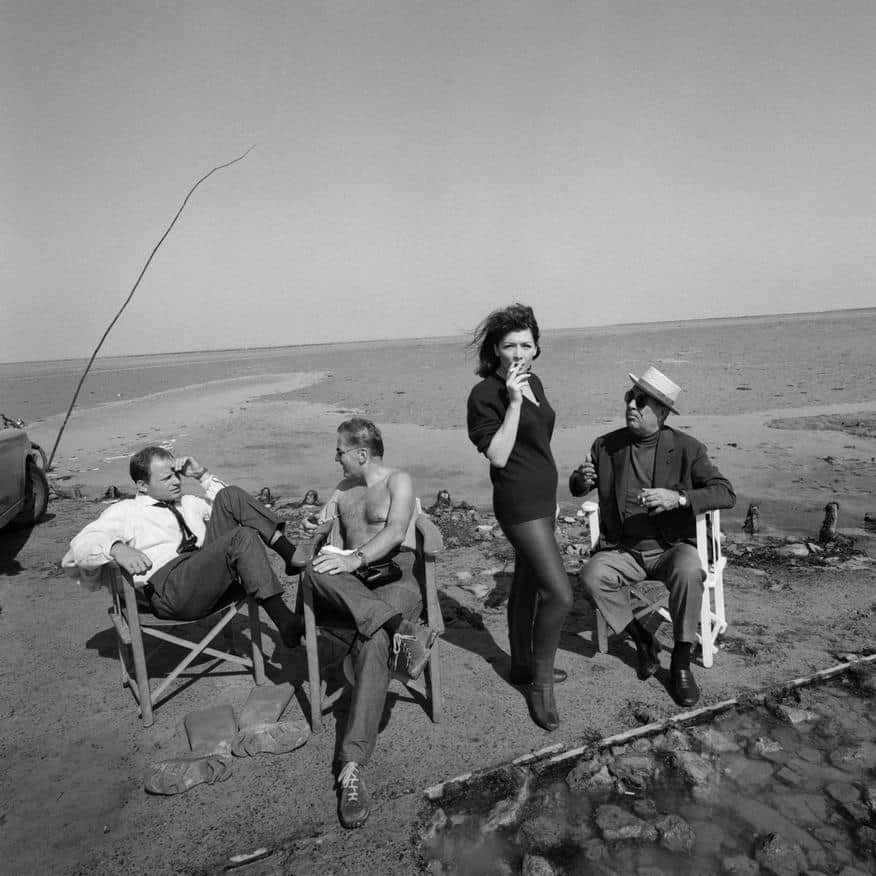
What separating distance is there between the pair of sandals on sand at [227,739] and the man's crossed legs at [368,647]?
1.63 ft

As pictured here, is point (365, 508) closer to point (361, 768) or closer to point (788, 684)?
point (361, 768)

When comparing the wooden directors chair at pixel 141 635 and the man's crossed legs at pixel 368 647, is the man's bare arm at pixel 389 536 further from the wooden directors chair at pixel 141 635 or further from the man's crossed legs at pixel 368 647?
the wooden directors chair at pixel 141 635

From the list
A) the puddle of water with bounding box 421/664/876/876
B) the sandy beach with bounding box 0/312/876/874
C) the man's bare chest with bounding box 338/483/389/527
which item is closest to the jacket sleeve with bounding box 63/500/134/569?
the sandy beach with bounding box 0/312/876/874

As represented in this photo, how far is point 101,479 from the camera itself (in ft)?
36.6

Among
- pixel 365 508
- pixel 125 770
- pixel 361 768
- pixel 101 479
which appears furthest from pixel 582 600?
pixel 101 479

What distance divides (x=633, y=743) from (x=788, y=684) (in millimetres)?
958

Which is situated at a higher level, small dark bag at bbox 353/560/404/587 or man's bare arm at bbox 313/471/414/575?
man's bare arm at bbox 313/471/414/575

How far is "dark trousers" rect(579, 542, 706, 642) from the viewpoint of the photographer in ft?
12.1

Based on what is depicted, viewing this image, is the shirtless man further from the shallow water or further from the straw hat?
the shallow water

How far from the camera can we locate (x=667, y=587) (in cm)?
380

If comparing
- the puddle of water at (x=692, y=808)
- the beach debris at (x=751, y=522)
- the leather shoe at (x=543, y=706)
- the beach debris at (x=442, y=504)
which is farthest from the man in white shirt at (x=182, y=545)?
the beach debris at (x=751, y=522)

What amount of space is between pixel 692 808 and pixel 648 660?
1126 mm

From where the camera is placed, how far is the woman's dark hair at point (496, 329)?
337 centimetres

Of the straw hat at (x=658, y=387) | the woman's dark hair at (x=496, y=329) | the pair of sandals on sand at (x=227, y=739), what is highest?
the woman's dark hair at (x=496, y=329)
